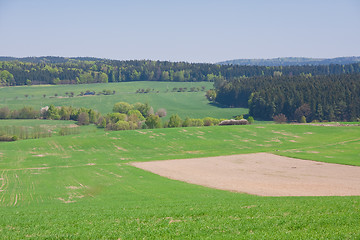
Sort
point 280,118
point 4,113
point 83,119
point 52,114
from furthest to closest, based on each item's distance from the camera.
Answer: point 280,118 < point 52,114 < point 4,113 < point 83,119

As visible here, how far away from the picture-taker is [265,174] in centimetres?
5325

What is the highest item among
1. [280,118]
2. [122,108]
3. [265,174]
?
[122,108]

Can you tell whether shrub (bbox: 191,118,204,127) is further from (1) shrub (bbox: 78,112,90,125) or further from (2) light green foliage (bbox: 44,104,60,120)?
(2) light green foliage (bbox: 44,104,60,120)

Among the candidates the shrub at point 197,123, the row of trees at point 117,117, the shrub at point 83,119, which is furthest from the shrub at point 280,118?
the shrub at point 83,119

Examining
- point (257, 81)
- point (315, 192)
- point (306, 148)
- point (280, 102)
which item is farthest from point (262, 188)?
point (257, 81)

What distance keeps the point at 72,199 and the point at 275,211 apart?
2337 centimetres

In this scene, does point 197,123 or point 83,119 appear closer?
point 197,123

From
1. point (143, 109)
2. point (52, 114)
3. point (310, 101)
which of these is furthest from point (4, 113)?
point (310, 101)

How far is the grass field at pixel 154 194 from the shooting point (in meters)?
20.6

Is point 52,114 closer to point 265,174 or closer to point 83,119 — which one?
point 83,119

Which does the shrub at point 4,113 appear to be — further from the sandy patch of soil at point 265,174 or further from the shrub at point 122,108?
the sandy patch of soil at point 265,174

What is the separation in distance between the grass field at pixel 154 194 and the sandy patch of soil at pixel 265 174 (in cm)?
399

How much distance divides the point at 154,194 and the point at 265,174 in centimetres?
1995

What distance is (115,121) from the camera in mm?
127688
